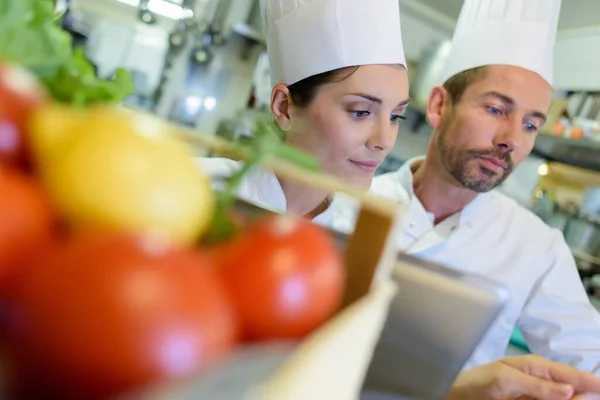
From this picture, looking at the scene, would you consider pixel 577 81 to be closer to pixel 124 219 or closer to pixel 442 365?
pixel 442 365

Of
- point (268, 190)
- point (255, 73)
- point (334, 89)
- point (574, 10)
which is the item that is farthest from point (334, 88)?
point (255, 73)

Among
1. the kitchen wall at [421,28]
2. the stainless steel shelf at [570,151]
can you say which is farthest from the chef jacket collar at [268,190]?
the kitchen wall at [421,28]

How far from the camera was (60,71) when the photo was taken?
0.89ft

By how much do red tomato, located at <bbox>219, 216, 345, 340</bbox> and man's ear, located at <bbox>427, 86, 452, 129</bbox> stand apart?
1.31 m

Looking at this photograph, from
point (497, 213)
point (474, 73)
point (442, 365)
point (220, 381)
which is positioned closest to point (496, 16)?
point (474, 73)

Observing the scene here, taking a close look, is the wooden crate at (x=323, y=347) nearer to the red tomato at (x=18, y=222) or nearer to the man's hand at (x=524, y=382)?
the red tomato at (x=18, y=222)

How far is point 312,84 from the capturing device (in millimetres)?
1150

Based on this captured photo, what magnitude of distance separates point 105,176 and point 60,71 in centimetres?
12

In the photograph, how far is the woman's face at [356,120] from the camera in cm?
107

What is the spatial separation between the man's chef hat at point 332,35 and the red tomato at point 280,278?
969mm

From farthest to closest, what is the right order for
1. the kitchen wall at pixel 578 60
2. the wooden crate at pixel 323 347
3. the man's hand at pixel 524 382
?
the kitchen wall at pixel 578 60, the man's hand at pixel 524 382, the wooden crate at pixel 323 347

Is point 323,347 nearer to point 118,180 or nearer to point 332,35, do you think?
point 118,180

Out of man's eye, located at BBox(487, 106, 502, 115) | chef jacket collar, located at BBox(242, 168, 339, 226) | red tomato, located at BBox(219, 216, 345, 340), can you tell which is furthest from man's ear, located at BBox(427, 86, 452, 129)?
red tomato, located at BBox(219, 216, 345, 340)

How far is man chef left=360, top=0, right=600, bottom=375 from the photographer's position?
1242 millimetres
